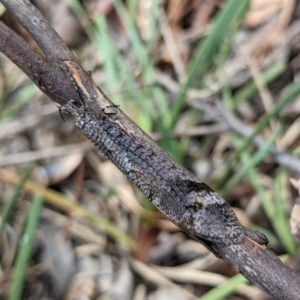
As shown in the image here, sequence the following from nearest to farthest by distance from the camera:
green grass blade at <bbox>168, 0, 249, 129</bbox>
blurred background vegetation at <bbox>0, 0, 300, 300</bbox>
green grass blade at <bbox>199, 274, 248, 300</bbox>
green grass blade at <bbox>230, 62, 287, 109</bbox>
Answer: green grass blade at <bbox>199, 274, 248, 300</bbox> < green grass blade at <bbox>168, 0, 249, 129</bbox> < blurred background vegetation at <bbox>0, 0, 300, 300</bbox> < green grass blade at <bbox>230, 62, 287, 109</bbox>

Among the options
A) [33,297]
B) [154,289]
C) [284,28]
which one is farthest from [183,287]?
[284,28]

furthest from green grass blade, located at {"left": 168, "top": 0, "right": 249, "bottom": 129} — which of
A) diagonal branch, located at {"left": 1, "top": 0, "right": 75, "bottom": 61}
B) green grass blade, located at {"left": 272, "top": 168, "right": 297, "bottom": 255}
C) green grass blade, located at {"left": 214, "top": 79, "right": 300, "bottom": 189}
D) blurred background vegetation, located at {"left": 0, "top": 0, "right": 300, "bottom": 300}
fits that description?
diagonal branch, located at {"left": 1, "top": 0, "right": 75, "bottom": 61}

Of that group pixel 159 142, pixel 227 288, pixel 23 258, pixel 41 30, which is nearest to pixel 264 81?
pixel 159 142

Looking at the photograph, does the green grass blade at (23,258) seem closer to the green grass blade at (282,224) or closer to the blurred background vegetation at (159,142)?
the blurred background vegetation at (159,142)

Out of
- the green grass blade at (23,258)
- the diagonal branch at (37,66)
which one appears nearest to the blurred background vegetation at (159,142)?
the green grass blade at (23,258)

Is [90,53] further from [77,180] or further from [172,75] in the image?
[77,180]

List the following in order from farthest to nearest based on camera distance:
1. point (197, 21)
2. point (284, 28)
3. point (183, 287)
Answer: point (197, 21)
point (284, 28)
point (183, 287)

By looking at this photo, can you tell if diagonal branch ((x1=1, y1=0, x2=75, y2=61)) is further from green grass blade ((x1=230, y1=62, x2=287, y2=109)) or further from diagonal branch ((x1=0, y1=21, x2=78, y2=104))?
green grass blade ((x1=230, y1=62, x2=287, y2=109))

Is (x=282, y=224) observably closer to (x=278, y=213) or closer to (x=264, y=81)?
(x=278, y=213)
